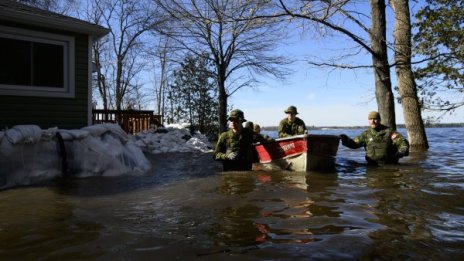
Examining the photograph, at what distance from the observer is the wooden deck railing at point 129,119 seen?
15797 millimetres

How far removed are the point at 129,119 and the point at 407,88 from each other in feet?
36.0

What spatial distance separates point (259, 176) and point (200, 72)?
17.3 metres

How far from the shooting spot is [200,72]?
24906 mm

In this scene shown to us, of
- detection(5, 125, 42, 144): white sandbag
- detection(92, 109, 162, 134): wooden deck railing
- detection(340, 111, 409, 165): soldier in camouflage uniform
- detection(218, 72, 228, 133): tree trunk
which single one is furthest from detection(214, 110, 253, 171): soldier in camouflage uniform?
detection(218, 72, 228, 133): tree trunk

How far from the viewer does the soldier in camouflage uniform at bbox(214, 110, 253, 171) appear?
8758 mm

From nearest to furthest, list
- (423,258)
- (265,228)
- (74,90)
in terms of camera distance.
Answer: (423,258)
(265,228)
(74,90)

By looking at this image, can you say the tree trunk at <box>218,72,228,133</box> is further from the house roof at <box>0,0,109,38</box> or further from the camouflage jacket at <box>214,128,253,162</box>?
the camouflage jacket at <box>214,128,253,162</box>

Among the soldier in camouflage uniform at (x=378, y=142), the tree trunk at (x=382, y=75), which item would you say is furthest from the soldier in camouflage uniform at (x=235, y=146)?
the tree trunk at (x=382, y=75)

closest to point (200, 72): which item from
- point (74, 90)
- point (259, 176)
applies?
point (74, 90)

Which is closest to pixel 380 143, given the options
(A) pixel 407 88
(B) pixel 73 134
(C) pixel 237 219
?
(C) pixel 237 219

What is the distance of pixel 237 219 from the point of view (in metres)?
4.61

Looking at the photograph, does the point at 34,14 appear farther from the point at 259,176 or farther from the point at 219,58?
the point at 219,58

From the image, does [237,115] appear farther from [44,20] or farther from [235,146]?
[44,20]

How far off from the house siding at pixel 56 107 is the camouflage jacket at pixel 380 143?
6.49 meters
